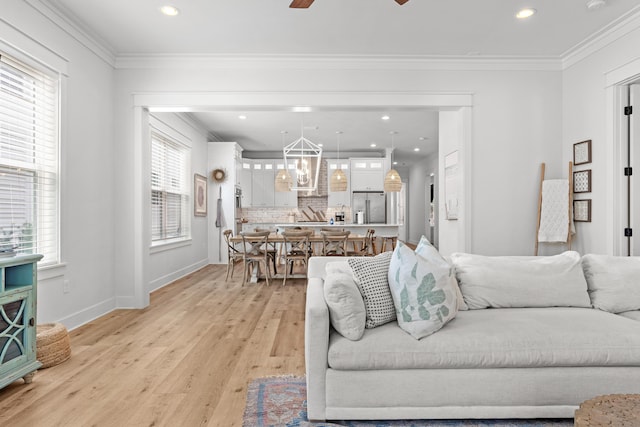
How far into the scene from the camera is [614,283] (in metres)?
2.42

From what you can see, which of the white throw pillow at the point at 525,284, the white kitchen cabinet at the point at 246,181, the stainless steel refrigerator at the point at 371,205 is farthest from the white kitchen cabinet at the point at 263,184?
the white throw pillow at the point at 525,284

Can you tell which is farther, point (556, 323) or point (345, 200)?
point (345, 200)

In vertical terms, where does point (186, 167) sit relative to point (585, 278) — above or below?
above

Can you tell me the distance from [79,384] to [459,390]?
2.26 metres

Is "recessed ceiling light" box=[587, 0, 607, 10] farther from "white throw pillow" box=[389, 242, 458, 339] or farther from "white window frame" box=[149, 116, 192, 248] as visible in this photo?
"white window frame" box=[149, 116, 192, 248]

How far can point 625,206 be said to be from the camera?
3555 mm

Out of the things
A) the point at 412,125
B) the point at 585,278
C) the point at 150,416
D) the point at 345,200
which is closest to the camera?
the point at 150,416

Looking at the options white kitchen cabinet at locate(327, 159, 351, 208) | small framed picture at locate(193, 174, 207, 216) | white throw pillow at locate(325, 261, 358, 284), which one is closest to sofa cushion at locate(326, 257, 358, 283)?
white throw pillow at locate(325, 261, 358, 284)

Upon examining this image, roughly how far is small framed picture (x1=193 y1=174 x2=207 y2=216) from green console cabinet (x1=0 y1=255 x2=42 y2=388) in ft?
15.2

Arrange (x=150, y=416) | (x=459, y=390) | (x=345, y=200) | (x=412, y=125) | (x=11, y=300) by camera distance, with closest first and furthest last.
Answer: (x=459, y=390) < (x=150, y=416) < (x=11, y=300) < (x=412, y=125) < (x=345, y=200)

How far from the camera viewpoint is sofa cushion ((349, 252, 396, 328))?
6.64 feet

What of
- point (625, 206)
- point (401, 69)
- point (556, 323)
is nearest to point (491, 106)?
point (401, 69)

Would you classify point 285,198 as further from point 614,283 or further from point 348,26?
point 614,283

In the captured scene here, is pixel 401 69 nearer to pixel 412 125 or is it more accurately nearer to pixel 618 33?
pixel 618 33
